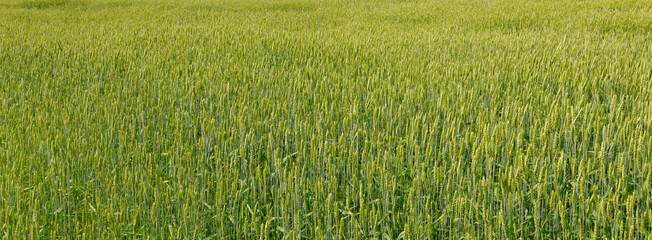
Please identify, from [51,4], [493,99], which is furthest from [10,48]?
[51,4]

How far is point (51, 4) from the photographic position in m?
12.7

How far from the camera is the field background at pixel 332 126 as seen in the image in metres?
1.92

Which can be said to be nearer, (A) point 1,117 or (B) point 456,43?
(A) point 1,117

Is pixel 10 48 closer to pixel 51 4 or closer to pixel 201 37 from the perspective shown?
pixel 201 37

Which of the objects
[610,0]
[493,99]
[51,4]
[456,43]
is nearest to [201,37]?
[456,43]

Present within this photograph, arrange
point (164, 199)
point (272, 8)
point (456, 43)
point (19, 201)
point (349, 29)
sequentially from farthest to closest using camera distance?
point (272, 8) → point (349, 29) → point (456, 43) → point (164, 199) → point (19, 201)

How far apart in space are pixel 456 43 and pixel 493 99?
2493mm

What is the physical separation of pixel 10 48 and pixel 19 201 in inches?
179

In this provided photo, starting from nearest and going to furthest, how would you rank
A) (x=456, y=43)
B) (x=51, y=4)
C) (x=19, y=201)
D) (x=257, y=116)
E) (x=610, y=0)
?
(x=19, y=201) → (x=257, y=116) → (x=456, y=43) → (x=610, y=0) → (x=51, y=4)

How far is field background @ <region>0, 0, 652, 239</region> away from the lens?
75.6 inches

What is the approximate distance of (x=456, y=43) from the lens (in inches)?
219

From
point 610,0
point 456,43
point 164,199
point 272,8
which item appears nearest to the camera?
point 164,199

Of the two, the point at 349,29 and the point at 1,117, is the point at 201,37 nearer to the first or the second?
the point at 349,29

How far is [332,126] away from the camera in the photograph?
8.75ft
